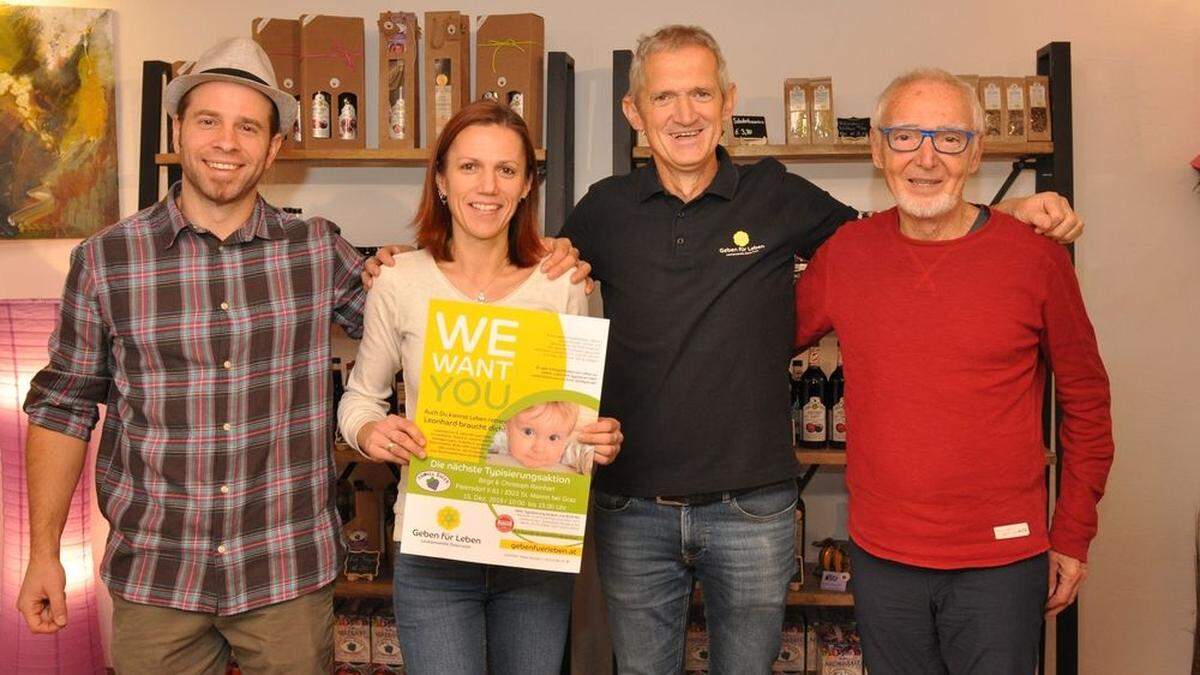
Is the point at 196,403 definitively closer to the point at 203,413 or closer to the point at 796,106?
the point at 203,413

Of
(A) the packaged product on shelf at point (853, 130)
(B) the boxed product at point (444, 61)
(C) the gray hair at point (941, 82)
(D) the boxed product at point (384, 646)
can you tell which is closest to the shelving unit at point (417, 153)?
(B) the boxed product at point (444, 61)

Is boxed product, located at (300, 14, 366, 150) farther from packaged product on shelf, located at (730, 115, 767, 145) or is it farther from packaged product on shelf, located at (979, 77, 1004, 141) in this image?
packaged product on shelf, located at (979, 77, 1004, 141)

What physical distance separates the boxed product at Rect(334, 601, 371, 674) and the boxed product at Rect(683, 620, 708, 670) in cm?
A: 114

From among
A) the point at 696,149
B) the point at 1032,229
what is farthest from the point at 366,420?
the point at 1032,229

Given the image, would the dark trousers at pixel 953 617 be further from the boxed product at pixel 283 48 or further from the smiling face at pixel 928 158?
the boxed product at pixel 283 48

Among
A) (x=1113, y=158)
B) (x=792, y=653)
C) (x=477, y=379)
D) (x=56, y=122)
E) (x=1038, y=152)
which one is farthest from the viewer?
(x=56, y=122)

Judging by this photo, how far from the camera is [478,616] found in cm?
194

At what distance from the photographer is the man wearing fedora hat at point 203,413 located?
78.4 inches

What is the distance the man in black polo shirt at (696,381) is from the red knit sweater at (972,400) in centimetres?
17

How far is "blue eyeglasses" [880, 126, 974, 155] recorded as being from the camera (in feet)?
6.48

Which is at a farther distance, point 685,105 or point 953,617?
point 685,105

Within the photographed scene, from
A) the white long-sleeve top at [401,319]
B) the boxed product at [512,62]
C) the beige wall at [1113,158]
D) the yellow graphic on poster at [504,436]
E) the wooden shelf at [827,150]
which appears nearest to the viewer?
the yellow graphic on poster at [504,436]

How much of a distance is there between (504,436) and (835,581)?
6.18ft

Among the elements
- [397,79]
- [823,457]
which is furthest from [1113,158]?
[397,79]
